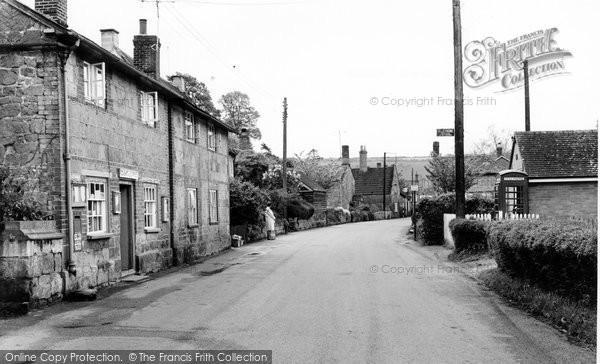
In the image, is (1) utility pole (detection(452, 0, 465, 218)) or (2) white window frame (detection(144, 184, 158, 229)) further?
(1) utility pole (detection(452, 0, 465, 218))

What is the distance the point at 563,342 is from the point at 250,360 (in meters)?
4.16

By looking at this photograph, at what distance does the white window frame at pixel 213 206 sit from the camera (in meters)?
24.4

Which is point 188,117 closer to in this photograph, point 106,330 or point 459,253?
point 459,253

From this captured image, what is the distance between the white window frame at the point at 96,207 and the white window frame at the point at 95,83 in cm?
193

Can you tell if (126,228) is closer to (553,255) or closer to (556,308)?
(553,255)

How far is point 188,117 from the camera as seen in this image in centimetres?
2173

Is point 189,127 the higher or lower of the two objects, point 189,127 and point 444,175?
the higher

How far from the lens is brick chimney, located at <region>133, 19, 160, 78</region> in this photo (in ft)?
68.9

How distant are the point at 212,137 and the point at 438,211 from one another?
10288 mm

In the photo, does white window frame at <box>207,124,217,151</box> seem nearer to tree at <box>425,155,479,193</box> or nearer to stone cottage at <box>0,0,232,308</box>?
stone cottage at <box>0,0,232,308</box>

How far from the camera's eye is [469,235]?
1850 cm

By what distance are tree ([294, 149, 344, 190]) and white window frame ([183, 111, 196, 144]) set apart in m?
45.6

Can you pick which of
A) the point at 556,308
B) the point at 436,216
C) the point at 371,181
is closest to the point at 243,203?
the point at 436,216

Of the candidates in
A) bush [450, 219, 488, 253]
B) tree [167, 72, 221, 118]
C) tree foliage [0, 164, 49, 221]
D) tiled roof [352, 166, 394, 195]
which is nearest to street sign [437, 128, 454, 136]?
bush [450, 219, 488, 253]
